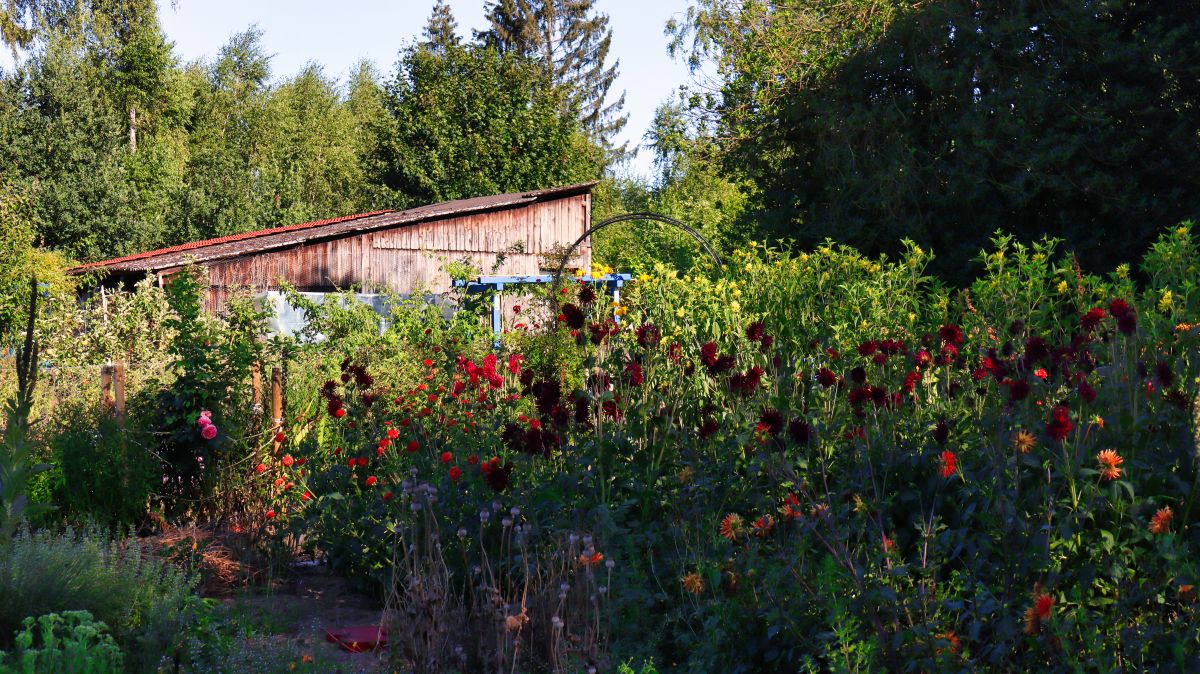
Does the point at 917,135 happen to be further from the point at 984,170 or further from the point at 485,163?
the point at 485,163

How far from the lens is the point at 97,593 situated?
3.91 m

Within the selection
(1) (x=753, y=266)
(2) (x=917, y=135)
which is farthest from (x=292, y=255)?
(1) (x=753, y=266)

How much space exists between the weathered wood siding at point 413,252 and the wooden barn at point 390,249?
0.02 m

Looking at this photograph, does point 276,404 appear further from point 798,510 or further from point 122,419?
point 798,510

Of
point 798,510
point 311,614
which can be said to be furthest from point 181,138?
point 798,510

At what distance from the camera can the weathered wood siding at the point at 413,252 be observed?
18.7m

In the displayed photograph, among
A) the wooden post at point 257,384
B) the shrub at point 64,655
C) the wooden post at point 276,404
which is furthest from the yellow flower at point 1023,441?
the wooden post at point 257,384

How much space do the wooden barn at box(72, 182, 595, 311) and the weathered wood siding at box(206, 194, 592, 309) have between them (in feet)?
0.06

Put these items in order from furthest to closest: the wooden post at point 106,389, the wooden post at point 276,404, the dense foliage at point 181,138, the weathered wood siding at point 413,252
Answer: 1. the dense foliage at point 181,138
2. the weathered wood siding at point 413,252
3. the wooden post at point 106,389
4. the wooden post at point 276,404

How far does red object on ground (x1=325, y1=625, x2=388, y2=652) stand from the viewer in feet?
Result: 13.4

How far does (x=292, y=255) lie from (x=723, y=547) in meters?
17.1

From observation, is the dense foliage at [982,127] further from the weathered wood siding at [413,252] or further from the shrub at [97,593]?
the shrub at [97,593]

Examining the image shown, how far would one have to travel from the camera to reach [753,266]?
8.52 metres

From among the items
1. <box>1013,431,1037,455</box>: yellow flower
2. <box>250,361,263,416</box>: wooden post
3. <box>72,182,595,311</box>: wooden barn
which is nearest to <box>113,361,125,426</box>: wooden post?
<box>250,361,263,416</box>: wooden post
